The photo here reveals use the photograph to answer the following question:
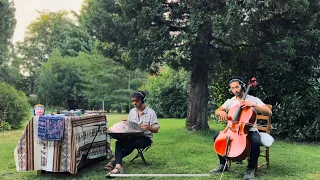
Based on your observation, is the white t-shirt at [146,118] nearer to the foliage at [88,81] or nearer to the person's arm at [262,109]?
the person's arm at [262,109]

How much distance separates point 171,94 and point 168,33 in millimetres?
6607

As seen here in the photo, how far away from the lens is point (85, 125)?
3.97 metres

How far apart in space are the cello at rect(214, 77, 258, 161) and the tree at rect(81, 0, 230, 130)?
276 centimetres

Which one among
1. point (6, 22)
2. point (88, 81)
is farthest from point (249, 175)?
point (6, 22)

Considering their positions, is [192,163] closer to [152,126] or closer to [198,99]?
[152,126]

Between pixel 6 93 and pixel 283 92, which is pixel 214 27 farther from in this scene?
pixel 6 93

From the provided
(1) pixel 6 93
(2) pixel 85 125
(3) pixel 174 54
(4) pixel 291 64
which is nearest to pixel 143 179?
(2) pixel 85 125

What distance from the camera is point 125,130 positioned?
12.4 ft

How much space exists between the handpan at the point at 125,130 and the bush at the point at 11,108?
20.0 feet

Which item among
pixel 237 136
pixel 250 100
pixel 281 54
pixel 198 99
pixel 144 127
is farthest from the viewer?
pixel 198 99

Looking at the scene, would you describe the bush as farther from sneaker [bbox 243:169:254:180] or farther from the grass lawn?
sneaker [bbox 243:169:254:180]

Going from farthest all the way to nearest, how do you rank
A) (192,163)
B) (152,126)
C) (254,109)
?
(192,163) < (152,126) < (254,109)

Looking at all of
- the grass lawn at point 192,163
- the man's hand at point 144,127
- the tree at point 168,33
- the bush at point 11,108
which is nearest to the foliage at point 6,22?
the bush at point 11,108

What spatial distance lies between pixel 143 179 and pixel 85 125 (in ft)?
3.19
